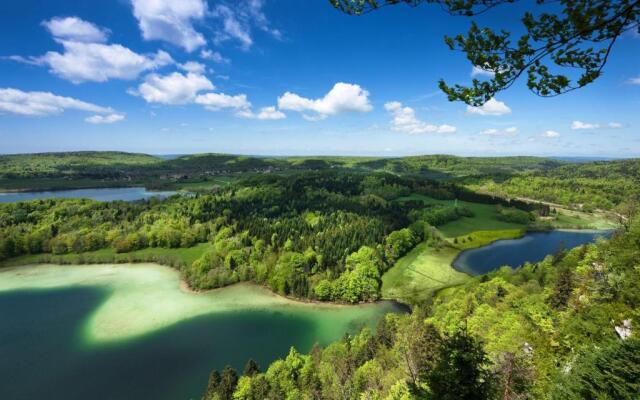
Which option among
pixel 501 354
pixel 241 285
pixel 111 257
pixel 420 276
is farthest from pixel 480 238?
pixel 111 257

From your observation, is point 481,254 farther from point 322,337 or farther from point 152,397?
point 152,397

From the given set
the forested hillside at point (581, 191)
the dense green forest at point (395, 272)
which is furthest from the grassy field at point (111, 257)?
the forested hillside at point (581, 191)

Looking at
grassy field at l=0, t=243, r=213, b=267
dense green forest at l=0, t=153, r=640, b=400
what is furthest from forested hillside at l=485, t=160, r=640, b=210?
grassy field at l=0, t=243, r=213, b=267

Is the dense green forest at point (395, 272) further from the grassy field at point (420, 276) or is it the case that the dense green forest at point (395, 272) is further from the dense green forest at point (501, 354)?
the grassy field at point (420, 276)

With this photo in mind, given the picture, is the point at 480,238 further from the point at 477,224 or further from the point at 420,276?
the point at 420,276

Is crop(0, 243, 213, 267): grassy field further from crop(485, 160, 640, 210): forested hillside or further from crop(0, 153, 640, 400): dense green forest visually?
crop(485, 160, 640, 210): forested hillside
